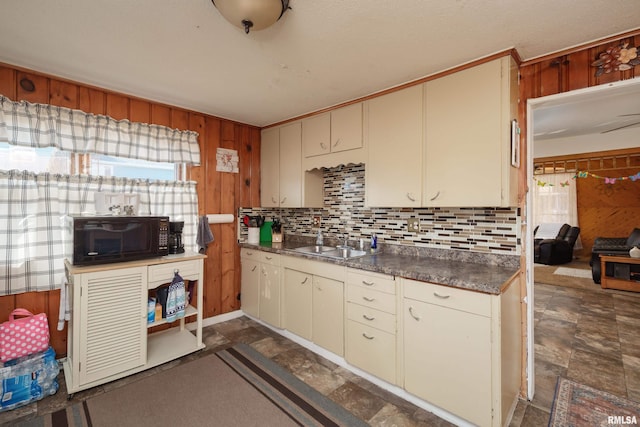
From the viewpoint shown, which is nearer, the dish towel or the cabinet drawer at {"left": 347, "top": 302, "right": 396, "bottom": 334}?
the cabinet drawer at {"left": 347, "top": 302, "right": 396, "bottom": 334}

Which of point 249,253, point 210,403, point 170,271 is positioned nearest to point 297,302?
point 249,253

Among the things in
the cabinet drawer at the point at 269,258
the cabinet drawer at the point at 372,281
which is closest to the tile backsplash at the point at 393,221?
the cabinet drawer at the point at 269,258

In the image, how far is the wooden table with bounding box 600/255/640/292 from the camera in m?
4.29

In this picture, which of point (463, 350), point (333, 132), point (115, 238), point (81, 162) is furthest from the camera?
point (333, 132)

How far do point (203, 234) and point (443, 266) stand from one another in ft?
7.61

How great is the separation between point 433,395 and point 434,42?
2140 mm

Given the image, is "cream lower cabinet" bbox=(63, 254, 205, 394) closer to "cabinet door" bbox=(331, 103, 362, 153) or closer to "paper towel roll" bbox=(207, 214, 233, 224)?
"paper towel roll" bbox=(207, 214, 233, 224)

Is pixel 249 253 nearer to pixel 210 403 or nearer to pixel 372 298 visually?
pixel 210 403

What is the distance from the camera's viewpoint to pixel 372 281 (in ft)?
6.70

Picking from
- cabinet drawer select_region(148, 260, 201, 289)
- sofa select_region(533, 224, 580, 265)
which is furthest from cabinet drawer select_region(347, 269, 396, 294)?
sofa select_region(533, 224, 580, 265)

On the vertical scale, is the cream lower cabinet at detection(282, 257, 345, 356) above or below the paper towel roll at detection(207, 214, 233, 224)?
below

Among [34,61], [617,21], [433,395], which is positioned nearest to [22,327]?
[34,61]

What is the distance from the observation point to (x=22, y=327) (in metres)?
1.97

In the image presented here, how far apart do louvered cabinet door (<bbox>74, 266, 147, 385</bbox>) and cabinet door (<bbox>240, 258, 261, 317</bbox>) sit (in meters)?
1.12
